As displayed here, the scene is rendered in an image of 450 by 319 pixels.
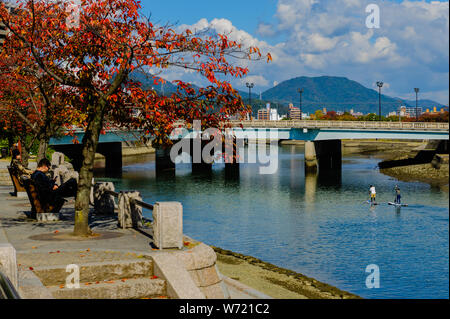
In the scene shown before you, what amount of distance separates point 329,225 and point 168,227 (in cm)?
2801

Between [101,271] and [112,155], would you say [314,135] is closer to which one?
[112,155]

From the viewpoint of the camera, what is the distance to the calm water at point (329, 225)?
26984 millimetres

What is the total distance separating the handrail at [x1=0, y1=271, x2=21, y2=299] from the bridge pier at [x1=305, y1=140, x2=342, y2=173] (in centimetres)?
7624

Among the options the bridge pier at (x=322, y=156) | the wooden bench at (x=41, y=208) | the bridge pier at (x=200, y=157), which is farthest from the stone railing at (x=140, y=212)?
the bridge pier at (x=200, y=157)

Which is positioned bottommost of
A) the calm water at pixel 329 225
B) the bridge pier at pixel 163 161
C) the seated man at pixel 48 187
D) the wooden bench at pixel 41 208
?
the calm water at pixel 329 225

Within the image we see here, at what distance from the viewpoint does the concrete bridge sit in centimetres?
7141

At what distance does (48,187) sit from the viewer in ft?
61.3

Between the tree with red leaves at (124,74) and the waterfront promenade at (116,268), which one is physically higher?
the tree with red leaves at (124,74)

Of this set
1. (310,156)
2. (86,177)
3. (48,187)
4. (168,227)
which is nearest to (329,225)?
(48,187)

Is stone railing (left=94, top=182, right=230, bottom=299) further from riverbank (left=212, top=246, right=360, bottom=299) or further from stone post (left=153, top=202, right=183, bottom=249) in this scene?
riverbank (left=212, top=246, right=360, bottom=299)

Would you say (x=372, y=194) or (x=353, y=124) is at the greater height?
(x=353, y=124)

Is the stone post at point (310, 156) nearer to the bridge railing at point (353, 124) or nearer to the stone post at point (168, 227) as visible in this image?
the bridge railing at point (353, 124)

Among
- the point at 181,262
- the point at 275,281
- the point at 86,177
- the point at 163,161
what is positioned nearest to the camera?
the point at 181,262

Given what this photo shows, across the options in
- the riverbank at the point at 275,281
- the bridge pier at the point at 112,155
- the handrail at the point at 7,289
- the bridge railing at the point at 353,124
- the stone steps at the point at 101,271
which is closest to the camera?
the handrail at the point at 7,289
